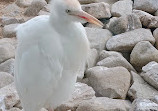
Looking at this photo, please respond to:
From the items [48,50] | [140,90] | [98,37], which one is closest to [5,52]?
[98,37]

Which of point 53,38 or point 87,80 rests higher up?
point 53,38

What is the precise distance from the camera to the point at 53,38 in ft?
7.00

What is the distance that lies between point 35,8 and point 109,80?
5.79 ft

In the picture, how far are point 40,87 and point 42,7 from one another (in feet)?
7.64

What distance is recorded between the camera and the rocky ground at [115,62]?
Answer: 9.18ft

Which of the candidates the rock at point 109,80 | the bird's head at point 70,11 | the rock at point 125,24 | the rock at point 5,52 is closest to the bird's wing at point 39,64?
the bird's head at point 70,11

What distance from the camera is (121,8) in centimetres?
421

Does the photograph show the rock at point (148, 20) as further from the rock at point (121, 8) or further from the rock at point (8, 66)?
the rock at point (8, 66)

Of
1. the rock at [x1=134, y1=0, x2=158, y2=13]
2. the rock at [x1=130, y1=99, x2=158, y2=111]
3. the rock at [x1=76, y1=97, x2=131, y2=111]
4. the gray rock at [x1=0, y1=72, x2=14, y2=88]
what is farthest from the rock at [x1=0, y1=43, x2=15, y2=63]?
the rock at [x1=134, y1=0, x2=158, y2=13]

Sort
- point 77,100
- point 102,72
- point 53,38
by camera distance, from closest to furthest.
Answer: point 53,38 → point 77,100 → point 102,72

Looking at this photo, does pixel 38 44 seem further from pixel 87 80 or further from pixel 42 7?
pixel 42 7

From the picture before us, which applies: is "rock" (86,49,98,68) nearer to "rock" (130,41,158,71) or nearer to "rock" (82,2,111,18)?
"rock" (130,41,158,71)

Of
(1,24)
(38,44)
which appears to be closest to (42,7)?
(1,24)

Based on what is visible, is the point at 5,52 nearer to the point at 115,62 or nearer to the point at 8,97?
the point at 8,97
